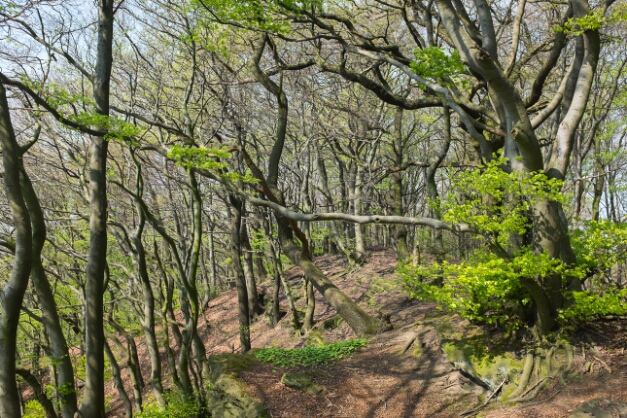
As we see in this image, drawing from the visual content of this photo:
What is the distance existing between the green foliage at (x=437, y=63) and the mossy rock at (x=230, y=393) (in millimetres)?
5469


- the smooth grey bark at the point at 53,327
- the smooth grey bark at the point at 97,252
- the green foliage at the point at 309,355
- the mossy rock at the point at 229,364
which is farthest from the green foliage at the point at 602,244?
the smooth grey bark at the point at 53,327

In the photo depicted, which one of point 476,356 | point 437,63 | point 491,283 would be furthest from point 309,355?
point 437,63

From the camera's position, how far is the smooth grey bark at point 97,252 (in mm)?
6812

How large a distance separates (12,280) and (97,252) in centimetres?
190

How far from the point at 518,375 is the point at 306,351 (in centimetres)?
388

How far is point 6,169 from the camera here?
17.1ft

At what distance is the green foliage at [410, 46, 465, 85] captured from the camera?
5742mm

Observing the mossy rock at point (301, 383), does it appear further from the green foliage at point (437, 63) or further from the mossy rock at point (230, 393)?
the green foliage at point (437, 63)

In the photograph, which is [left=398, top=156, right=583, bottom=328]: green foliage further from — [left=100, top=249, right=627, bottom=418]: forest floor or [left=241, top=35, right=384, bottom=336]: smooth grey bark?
[left=241, top=35, right=384, bottom=336]: smooth grey bark

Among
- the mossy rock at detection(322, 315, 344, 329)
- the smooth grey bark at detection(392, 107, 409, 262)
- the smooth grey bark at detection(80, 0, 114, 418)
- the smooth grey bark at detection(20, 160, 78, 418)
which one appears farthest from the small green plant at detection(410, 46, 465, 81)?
the mossy rock at detection(322, 315, 344, 329)

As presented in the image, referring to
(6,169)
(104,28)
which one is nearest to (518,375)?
(6,169)

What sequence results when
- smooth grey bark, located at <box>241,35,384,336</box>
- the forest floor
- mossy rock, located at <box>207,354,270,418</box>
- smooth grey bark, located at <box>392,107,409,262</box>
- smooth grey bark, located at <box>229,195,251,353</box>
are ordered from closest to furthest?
the forest floor, mossy rock, located at <box>207,354,270,418</box>, smooth grey bark, located at <box>241,35,384,336</box>, smooth grey bark, located at <box>229,195,251,353</box>, smooth grey bark, located at <box>392,107,409,262</box>

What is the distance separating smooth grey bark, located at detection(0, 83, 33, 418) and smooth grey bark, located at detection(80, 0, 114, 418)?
1.63 metres

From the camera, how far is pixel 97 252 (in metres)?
7.04
